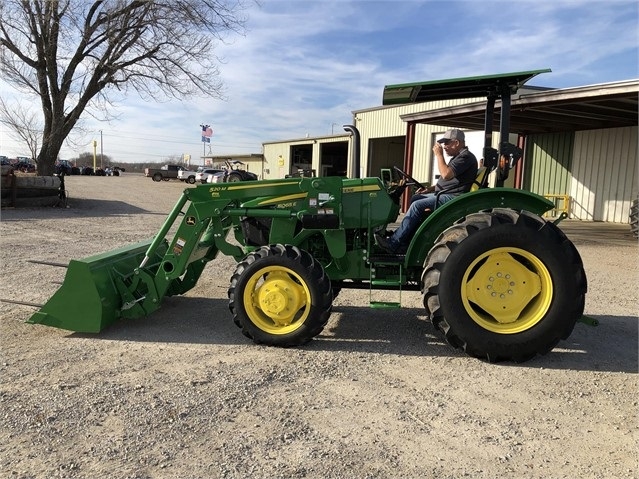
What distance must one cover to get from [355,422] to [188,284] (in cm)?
296

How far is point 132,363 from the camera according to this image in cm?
390

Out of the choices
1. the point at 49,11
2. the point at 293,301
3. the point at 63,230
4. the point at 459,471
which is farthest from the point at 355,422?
the point at 49,11

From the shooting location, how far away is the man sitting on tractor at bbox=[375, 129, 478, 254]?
14.9 ft

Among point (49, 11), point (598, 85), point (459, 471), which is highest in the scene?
point (49, 11)

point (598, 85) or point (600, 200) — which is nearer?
point (598, 85)

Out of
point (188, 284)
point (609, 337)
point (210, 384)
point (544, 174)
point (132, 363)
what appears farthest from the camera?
point (544, 174)

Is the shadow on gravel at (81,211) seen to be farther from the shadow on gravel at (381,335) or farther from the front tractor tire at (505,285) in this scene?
the front tractor tire at (505,285)

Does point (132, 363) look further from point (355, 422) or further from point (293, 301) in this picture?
point (355, 422)

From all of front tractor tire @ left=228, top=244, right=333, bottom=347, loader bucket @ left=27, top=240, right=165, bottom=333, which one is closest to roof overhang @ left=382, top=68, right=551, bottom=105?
front tractor tire @ left=228, top=244, right=333, bottom=347

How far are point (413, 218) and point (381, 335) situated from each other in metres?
1.10

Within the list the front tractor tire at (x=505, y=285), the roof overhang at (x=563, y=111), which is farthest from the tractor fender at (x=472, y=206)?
the roof overhang at (x=563, y=111)

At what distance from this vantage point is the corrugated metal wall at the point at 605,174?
50.2 ft

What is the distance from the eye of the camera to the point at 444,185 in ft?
15.3

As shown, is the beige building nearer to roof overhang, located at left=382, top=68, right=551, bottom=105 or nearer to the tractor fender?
roof overhang, located at left=382, top=68, right=551, bottom=105
